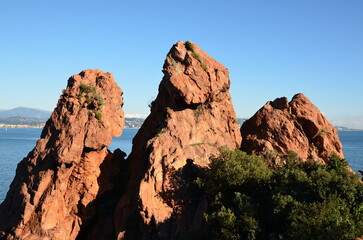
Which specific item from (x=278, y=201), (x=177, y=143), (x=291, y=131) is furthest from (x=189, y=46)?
(x=278, y=201)

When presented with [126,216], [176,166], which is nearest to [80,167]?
[126,216]

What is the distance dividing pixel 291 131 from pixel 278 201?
1532cm

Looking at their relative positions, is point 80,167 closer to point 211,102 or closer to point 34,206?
point 34,206

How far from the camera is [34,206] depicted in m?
34.4

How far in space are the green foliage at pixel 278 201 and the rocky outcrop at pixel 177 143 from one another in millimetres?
2183

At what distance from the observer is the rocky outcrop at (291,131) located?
4069 cm

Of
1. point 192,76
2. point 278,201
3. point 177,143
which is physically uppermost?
point 192,76

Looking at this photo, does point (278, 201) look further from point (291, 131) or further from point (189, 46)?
point (189, 46)

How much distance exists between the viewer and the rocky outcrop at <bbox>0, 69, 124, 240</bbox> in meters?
34.3

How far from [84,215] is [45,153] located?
6.55m

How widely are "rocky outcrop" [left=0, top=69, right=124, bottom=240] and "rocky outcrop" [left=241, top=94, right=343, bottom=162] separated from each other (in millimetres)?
14003

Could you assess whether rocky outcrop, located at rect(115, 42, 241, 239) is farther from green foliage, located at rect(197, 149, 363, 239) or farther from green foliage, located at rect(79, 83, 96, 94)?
green foliage, located at rect(79, 83, 96, 94)

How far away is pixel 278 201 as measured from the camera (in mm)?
27578

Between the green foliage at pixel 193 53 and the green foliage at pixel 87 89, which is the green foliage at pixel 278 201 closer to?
the green foliage at pixel 193 53
